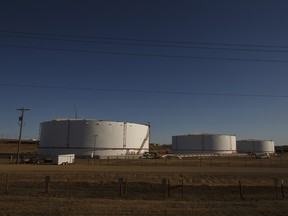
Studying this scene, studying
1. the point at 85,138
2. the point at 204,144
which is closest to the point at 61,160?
the point at 85,138

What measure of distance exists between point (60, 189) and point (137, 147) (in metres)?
74.3

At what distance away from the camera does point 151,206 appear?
58.0 ft

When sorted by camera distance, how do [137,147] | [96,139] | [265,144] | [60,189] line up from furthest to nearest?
1. [265,144]
2. [137,147]
3. [96,139]
4. [60,189]

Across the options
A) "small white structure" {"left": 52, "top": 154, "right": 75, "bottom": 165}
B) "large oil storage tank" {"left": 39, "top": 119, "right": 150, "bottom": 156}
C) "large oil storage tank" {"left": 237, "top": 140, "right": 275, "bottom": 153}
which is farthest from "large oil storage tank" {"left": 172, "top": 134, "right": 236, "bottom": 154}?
"small white structure" {"left": 52, "top": 154, "right": 75, "bottom": 165}

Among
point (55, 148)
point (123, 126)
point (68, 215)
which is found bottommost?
point (68, 215)

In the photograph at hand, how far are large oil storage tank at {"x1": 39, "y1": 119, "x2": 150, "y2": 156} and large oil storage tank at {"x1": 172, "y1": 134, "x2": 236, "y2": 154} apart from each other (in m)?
41.2

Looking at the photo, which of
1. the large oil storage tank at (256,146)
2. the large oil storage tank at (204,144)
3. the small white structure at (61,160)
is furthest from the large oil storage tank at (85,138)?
the large oil storage tank at (256,146)

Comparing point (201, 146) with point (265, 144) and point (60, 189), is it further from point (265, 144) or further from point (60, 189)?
point (60, 189)

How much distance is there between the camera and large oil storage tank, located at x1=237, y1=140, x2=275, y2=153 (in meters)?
161

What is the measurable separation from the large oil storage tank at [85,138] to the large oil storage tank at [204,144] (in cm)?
4125

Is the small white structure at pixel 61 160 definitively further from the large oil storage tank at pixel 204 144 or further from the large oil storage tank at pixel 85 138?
the large oil storage tank at pixel 204 144

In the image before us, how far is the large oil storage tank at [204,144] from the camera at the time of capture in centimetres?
13025

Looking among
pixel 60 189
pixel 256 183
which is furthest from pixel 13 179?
pixel 256 183

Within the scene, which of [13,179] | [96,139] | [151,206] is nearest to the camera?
[151,206]
